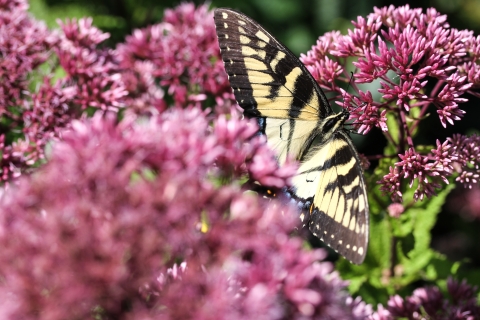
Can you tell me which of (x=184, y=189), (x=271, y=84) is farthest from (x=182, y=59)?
(x=184, y=189)

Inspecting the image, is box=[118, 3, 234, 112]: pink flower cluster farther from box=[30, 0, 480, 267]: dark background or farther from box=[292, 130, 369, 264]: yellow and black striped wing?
box=[292, 130, 369, 264]: yellow and black striped wing

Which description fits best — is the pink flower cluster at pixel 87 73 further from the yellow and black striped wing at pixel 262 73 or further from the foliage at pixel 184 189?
the yellow and black striped wing at pixel 262 73

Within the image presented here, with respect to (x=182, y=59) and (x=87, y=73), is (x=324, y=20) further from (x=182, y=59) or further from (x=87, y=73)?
(x=87, y=73)

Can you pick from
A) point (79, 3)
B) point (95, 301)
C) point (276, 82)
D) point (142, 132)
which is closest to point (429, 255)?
point (276, 82)

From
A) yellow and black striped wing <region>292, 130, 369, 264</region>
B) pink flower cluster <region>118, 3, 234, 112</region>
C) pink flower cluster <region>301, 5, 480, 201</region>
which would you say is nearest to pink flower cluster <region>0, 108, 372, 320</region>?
yellow and black striped wing <region>292, 130, 369, 264</region>

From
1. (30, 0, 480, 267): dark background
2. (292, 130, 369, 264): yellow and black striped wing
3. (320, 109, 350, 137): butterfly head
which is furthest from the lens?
(30, 0, 480, 267): dark background

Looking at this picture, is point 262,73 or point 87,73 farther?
point 87,73

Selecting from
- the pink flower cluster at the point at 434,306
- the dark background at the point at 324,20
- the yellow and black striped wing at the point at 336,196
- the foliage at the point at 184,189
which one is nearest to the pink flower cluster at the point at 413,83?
the foliage at the point at 184,189
